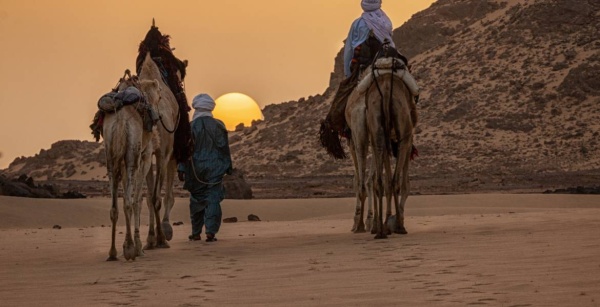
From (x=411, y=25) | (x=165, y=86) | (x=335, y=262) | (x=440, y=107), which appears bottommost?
(x=335, y=262)

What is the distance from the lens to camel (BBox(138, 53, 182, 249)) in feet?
58.2

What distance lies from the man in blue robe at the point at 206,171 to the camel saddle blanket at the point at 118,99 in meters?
3.44

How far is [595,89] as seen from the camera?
6962cm

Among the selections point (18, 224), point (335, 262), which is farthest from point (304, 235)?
point (18, 224)

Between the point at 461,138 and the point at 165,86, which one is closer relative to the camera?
the point at 165,86

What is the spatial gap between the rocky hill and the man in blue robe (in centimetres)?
3250

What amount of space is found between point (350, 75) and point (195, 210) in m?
2.96

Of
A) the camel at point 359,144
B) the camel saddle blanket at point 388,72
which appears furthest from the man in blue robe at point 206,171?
the camel saddle blanket at point 388,72

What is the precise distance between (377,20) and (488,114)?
49308 millimetres

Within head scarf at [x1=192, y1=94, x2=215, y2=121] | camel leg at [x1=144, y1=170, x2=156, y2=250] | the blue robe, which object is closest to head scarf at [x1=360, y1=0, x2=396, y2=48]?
head scarf at [x1=192, y1=94, x2=215, y2=121]

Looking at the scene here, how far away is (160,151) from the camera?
58.4 ft

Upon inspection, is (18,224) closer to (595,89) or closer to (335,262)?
(335,262)

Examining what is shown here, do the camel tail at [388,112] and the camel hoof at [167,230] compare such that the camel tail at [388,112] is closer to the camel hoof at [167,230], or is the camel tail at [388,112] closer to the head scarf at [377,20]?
the head scarf at [377,20]

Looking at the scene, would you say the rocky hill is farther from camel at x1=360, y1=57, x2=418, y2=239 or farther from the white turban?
camel at x1=360, y1=57, x2=418, y2=239
